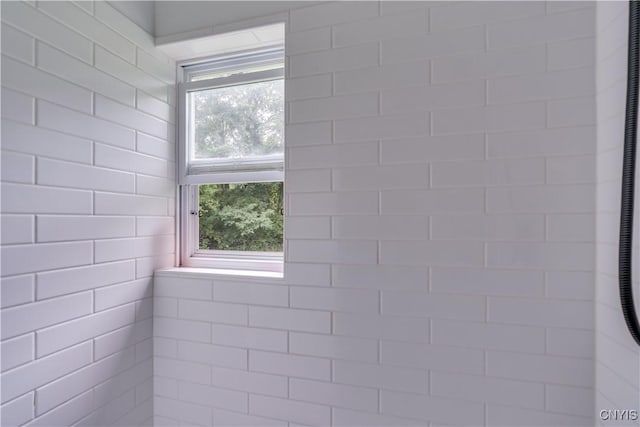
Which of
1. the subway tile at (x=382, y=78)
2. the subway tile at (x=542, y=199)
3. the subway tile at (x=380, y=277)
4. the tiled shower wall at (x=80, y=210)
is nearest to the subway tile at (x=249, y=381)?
the tiled shower wall at (x=80, y=210)

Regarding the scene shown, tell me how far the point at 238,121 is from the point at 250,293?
29.8 inches

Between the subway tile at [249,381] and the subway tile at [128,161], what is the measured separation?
850 millimetres

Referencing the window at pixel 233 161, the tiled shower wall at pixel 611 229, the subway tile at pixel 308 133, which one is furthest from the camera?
the window at pixel 233 161

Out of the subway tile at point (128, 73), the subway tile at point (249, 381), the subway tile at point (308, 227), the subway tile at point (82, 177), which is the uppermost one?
the subway tile at point (128, 73)

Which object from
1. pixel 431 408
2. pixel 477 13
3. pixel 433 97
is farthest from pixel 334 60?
pixel 431 408

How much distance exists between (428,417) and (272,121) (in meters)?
1.27

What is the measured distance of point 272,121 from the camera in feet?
4.69

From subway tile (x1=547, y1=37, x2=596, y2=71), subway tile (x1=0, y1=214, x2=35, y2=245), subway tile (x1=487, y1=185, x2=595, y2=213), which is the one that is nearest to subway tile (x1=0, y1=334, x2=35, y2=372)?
subway tile (x1=0, y1=214, x2=35, y2=245)

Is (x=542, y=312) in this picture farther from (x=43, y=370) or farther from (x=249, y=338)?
(x=43, y=370)

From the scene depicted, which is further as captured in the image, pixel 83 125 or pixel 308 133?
pixel 308 133

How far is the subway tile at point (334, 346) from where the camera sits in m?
1.16

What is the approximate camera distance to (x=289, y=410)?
1238 millimetres

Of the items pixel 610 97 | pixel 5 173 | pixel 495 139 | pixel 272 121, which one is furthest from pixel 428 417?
pixel 5 173

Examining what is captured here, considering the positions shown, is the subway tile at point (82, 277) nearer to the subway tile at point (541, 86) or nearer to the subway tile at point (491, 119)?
the subway tile at point (491, 119)
